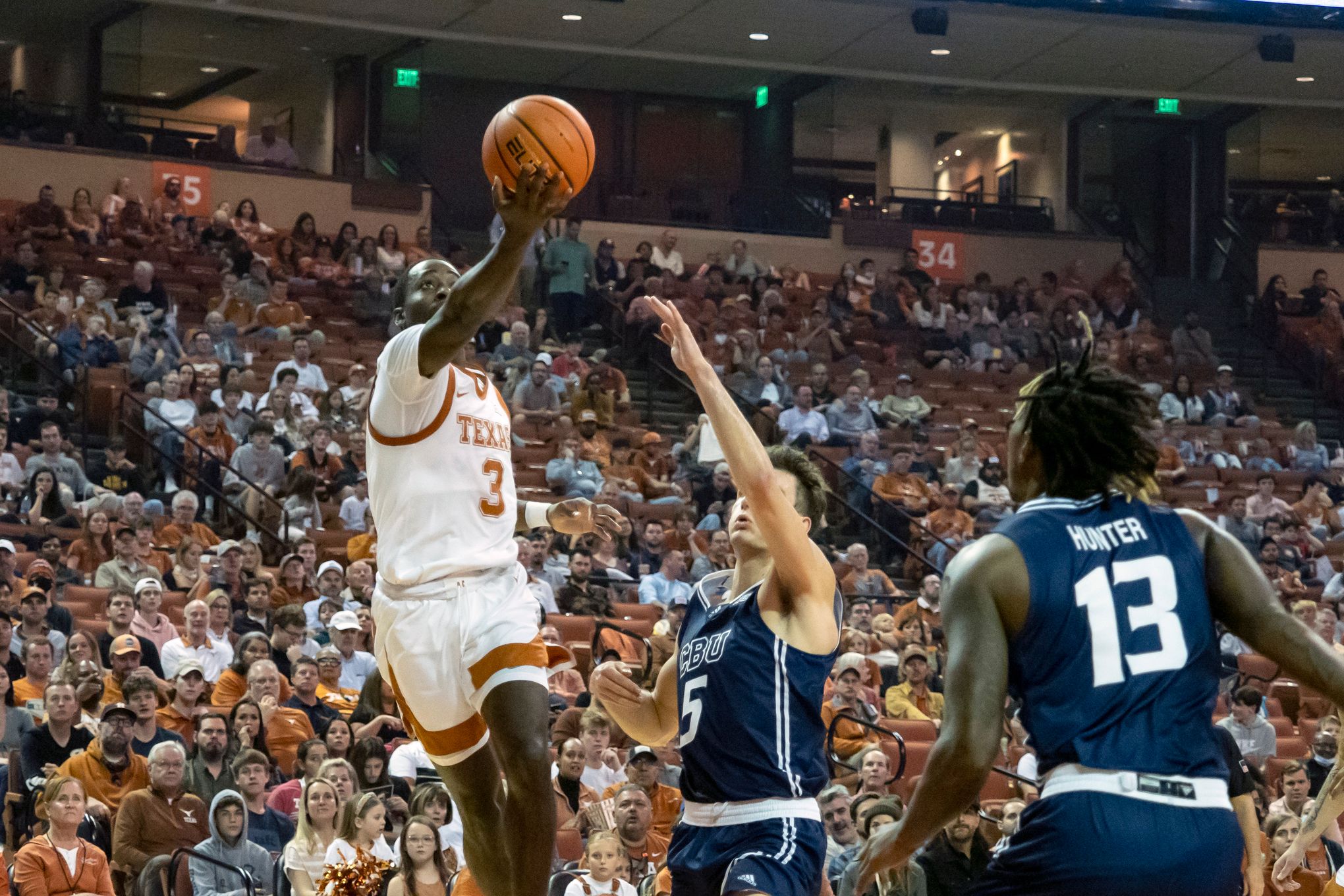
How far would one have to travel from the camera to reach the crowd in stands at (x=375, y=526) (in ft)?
29.7

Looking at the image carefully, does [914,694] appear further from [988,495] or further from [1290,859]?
[1290,859]

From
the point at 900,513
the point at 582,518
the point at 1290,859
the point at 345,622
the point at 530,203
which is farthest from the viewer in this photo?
the point at 900,513

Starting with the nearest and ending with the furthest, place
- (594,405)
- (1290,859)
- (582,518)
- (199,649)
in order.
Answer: (1290,859), (582,518), (199,649), (594,405)

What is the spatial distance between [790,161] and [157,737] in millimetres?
18138

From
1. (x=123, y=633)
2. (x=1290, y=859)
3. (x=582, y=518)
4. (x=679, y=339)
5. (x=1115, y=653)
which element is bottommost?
(x=123, y=633)

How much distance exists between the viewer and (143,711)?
9.39 meters

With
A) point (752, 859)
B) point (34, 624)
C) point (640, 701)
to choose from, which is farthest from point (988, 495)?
point (752, 859)

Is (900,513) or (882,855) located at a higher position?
(900,513)

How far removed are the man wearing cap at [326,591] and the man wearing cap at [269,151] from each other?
11115 mm

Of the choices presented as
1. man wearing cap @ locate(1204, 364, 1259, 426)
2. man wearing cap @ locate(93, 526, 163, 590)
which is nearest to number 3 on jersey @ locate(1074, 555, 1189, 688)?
man wearing cap @ locate(93, 526, 163, 590)

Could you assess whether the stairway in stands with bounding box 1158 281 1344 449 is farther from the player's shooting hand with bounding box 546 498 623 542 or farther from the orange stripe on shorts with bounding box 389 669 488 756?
the orange stripe on shorts with bounding box 389 669 488 756

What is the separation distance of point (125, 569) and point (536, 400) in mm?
5667

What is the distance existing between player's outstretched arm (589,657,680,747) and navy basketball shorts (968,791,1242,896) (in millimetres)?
1661

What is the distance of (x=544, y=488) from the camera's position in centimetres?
1567
